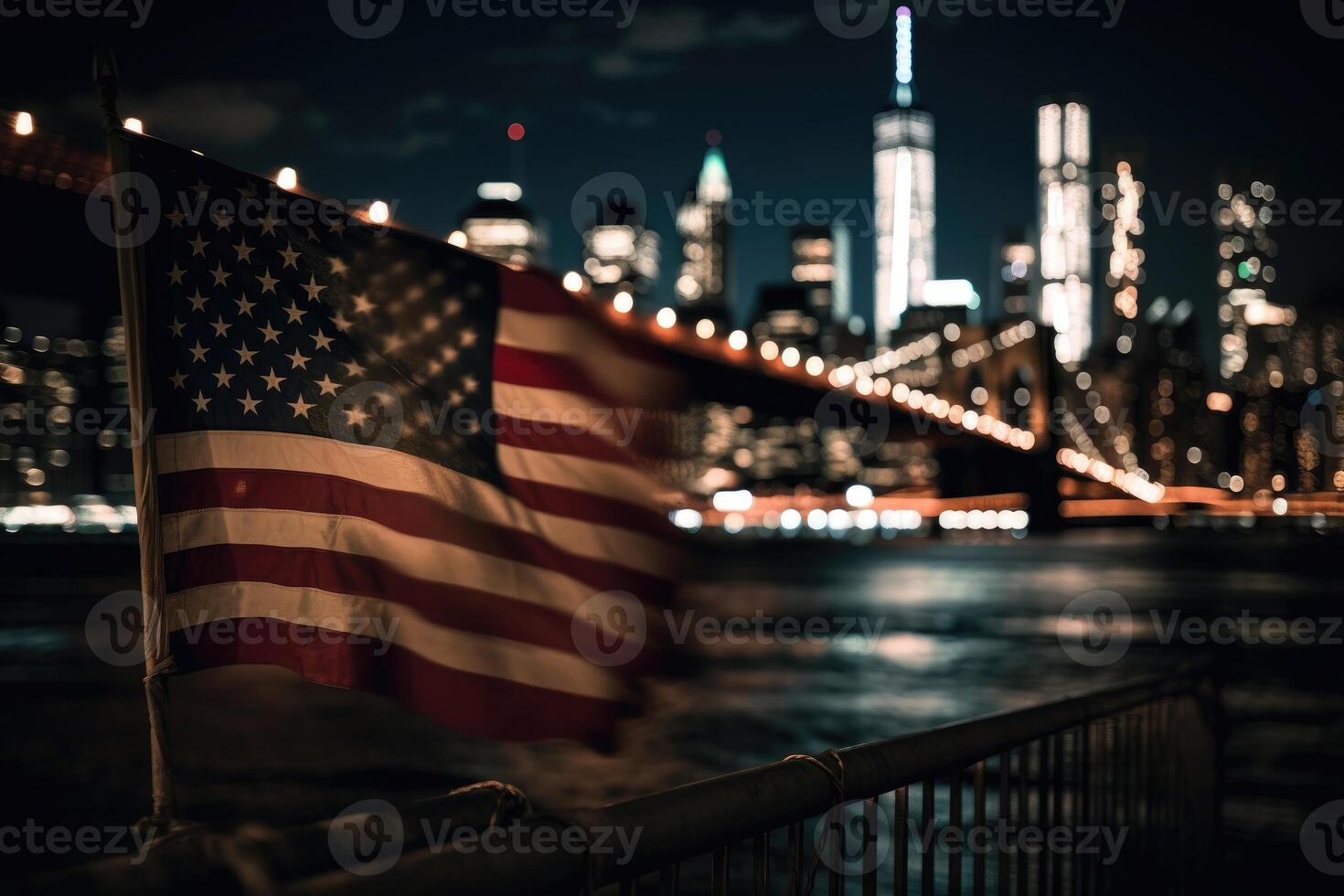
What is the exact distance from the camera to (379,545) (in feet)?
11.7

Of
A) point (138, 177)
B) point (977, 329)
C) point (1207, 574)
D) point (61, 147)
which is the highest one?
point (977, 329)

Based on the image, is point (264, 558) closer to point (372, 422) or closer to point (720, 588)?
point (372, 422)

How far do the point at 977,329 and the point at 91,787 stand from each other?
100455 millimetres

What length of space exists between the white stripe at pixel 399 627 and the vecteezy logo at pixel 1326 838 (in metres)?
5.65

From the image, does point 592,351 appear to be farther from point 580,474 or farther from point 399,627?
point 399,627

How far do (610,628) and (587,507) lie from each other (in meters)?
0.35

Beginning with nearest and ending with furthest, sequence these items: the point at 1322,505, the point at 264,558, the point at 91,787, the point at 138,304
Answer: the point at 138,304, the point at 264,558, the point at 91,787, the point at 1322,505

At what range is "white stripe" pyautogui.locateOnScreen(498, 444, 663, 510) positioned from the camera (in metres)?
3.70

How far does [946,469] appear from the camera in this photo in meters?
96.7

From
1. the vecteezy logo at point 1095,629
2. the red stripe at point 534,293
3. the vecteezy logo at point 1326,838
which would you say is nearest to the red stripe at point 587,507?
the red stripe at point 534,293

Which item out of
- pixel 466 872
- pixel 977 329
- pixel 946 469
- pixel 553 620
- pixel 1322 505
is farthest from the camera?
pixel 1322 505

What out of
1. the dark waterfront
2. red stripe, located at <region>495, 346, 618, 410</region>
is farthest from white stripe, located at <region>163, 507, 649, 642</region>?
the dark waterfront

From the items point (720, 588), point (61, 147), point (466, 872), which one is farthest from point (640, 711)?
point (720, 588)

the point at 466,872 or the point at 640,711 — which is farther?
the point at 640,711
